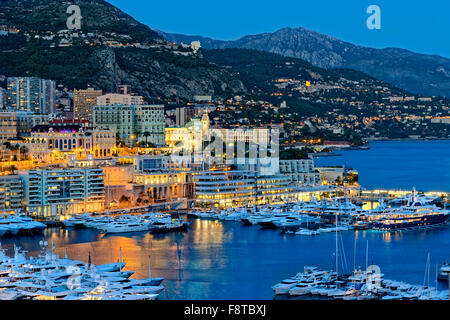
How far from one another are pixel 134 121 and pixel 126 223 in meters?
12.5

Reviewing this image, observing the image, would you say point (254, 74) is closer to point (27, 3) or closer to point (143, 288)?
point (27, 3)

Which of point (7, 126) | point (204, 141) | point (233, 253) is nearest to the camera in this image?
point (233, 253)

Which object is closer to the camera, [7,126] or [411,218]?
[411,218]

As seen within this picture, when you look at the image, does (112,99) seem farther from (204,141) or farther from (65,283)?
(65,283)

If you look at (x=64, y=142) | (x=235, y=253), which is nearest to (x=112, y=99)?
(x=64, y=142)

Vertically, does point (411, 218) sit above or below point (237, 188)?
below

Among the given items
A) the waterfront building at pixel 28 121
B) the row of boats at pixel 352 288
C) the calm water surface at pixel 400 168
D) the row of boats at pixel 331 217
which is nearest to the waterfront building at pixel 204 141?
the row of boats at pixel 331 217

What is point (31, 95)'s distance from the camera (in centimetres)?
3538

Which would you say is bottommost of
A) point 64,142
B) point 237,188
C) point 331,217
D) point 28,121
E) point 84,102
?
point 331,217

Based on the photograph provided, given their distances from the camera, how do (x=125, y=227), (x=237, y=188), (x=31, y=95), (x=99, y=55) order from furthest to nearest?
(x=99, y=55) < (x=31, y=95) < (x=237, y=188) < (x=125, y=227)

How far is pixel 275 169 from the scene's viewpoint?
29.1 metres

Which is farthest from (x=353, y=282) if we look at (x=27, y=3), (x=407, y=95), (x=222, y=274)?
(x=407, y=95)

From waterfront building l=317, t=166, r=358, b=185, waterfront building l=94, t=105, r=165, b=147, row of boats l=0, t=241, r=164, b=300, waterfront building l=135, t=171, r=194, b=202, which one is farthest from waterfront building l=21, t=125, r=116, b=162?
row of boats l=0, t=241, r=164, b=300

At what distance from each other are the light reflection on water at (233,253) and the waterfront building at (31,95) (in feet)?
52.8
